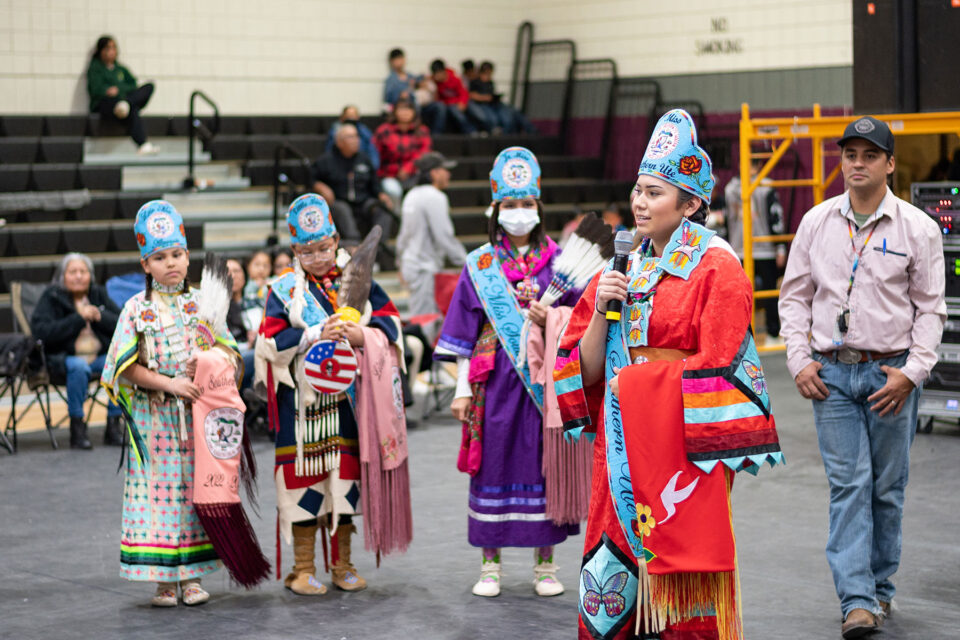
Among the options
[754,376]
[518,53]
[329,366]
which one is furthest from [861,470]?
[518,53]

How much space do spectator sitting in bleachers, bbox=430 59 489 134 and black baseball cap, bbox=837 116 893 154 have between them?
1065 centimetres

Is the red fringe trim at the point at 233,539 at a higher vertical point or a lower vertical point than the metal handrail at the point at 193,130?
lower

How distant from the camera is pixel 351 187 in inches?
458

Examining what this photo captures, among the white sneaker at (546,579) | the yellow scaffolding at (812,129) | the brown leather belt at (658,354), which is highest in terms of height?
the yellow scaffolding at (812,129)

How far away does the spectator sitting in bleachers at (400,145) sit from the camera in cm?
1272

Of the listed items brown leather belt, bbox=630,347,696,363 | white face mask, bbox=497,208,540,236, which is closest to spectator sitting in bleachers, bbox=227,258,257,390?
white face mask, bbox=497,208,540,236

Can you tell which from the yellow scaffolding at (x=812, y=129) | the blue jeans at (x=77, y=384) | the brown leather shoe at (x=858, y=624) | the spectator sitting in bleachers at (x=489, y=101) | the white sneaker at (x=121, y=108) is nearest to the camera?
the brown leather shoe at (x=858, y=624)

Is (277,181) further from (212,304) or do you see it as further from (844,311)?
(844,311)

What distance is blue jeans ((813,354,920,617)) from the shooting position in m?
4.00

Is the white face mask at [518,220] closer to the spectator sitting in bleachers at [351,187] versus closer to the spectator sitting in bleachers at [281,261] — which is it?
the spectator sitting in bleachers at [281,261]

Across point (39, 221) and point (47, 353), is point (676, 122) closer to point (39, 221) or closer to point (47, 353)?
point (47, 353)

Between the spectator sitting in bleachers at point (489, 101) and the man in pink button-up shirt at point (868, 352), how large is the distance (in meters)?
11.1

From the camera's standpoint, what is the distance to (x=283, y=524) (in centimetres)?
470

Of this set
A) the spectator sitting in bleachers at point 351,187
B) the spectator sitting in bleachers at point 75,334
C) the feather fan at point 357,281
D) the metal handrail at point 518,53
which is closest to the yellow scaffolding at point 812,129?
the feather fan at point 357,281
